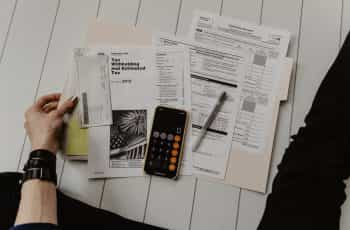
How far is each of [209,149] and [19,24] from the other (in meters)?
0.49

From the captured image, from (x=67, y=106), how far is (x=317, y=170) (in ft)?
1.61

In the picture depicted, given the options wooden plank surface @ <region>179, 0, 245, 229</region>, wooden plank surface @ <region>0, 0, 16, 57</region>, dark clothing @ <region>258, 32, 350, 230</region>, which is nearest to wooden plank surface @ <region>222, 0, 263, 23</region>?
dark clothing @ <region>258, 32, 350, 230</region>

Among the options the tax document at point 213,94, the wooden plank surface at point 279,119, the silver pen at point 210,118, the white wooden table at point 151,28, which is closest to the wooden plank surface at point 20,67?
the white wooden table at point 151,28

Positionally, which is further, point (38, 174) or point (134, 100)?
point (134, 100)

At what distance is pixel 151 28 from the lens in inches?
34.8

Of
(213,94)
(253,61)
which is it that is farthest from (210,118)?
(253,61)

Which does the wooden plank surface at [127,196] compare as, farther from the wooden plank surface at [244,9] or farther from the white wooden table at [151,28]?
the wooden plank surface at [244,9]

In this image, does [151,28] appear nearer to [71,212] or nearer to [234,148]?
[234,148]

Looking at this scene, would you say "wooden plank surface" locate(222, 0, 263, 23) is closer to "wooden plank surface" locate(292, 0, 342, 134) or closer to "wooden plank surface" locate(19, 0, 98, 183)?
"wooden plank surface" locate(292, 0, 342, 134)

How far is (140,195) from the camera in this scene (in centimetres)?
82

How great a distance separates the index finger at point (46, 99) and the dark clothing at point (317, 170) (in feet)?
1.53

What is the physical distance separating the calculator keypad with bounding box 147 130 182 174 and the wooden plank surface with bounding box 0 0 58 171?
27 cm

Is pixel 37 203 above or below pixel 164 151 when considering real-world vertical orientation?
below

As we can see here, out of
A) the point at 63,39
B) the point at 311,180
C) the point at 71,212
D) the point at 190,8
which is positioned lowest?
the point at 71,212
